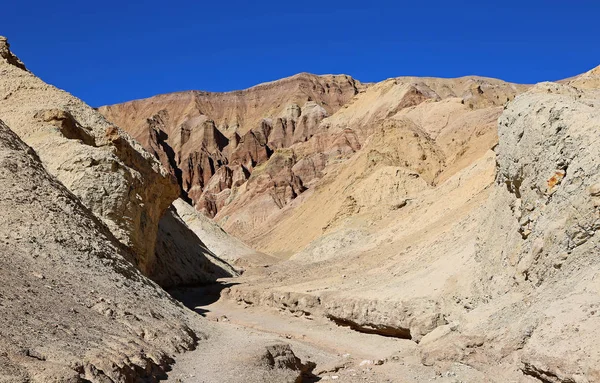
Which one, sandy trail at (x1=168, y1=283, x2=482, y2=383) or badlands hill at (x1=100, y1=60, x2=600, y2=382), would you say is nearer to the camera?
badlands hill at (x1=100, y1=60, x2=600, y2=382)

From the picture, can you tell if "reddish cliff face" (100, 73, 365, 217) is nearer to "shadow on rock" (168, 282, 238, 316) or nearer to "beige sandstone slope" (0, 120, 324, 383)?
"shadow on rock" (168, 282, 238, 316)

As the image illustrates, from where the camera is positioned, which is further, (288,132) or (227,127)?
(227,127)

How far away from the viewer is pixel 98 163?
2080cm

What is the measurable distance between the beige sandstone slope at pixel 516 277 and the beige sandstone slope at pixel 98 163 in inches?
203

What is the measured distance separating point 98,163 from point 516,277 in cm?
1371

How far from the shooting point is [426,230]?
25156 millimetres

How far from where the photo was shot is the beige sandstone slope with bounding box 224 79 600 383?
30.3ft

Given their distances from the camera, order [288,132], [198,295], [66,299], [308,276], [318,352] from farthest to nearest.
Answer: [288,132] → [198,295] → [308,276] → [318,352] → [66,299]

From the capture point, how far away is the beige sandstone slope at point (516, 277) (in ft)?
30.3

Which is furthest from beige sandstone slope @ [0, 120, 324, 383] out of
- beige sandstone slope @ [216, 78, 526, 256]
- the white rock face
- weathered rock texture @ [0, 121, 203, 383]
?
beige sandstone slope @ [216, 78, 526, 256]

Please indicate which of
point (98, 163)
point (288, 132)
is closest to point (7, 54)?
point (98, 163)

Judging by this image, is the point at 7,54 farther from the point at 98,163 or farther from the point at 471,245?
the point at 471,245

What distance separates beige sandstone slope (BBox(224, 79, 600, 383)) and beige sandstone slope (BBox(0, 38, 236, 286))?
5149mm

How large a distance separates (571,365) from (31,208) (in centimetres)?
1199
